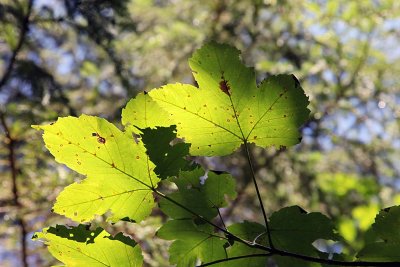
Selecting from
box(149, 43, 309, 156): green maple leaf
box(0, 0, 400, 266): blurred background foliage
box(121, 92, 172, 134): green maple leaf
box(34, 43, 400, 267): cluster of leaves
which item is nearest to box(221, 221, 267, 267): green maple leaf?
box(34, 43, 400, 267): cluster of leaves

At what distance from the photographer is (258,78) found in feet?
14.1

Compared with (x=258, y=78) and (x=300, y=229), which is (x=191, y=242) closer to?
(x=300, y=229)

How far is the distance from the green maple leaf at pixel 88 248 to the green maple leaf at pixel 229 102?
0.28m

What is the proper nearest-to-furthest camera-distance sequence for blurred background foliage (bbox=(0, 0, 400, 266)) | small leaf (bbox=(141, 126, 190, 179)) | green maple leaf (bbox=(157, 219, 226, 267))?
small leaf (bbox=(141, 126, 190, 179)), green maple leaf (bbox=(157, 219, 226, 267)), blurred background foliage (bbox=(0, 0, 400, 266))

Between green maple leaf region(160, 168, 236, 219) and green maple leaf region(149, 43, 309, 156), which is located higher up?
green maple leaf region(149, 43, 309, 156)

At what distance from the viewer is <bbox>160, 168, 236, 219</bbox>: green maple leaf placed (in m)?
0.99

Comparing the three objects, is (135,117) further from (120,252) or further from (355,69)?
(355,69)

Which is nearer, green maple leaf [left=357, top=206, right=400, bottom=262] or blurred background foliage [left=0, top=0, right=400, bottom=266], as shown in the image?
green maple leaf [left=357, top=206, right=400, bottom=262]

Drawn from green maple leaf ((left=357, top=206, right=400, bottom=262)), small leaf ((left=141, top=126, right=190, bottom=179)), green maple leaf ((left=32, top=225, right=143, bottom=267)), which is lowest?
green maple leaf ((left=32, top=225, right=143, bottom=267))

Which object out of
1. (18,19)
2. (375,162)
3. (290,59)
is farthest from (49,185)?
(375,162)

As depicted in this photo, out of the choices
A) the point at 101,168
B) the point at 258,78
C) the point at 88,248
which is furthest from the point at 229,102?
the point at 258,78

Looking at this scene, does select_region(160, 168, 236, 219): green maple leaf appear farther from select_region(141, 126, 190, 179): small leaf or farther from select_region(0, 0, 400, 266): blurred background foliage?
select_region(0, 0, 400, 266): blurred background foliage

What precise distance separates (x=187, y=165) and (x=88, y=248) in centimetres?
28

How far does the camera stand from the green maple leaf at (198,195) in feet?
3.24
